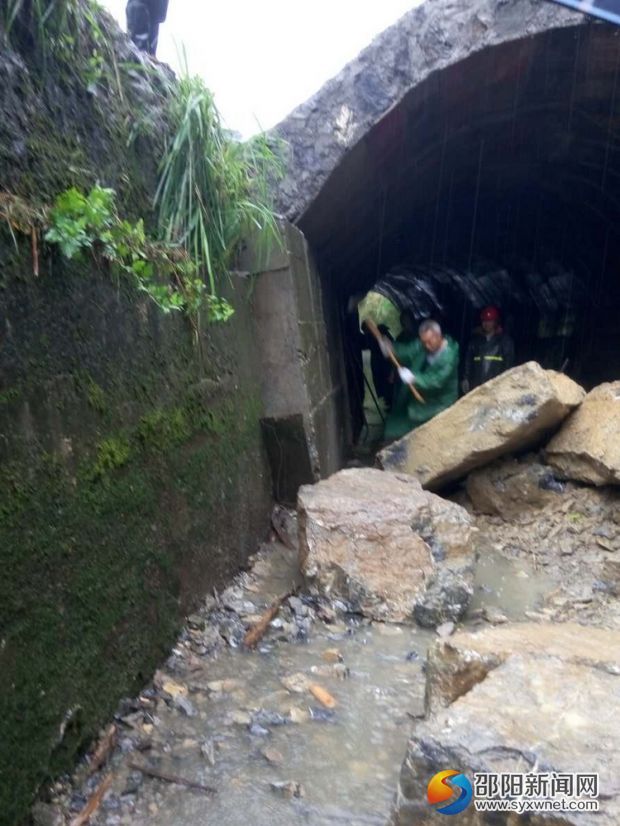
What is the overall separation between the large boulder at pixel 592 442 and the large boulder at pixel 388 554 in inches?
60.7

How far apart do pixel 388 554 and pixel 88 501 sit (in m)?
1.82

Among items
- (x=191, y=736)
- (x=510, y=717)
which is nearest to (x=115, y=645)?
(x=191, y=736)

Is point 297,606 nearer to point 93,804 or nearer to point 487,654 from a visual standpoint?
point 487,654

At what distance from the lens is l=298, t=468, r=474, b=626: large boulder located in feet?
11.9

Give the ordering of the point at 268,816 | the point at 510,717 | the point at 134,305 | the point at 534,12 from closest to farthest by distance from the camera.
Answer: the point at 510,717, the point at 268,816, the point at 134,305, the point at 534,12

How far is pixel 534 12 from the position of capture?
4.86 meters

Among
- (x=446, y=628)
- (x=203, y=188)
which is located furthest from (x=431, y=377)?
(x=203, y=188)

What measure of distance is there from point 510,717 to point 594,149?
21.9ft

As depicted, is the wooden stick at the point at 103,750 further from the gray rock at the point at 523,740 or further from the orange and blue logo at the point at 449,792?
the orange and blue logo at the point at 449,792

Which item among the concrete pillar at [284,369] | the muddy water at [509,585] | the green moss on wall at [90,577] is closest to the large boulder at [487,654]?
the green moss on wall at [90,577]

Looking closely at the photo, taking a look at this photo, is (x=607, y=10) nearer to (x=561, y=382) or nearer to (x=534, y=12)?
(x=534, y=12)

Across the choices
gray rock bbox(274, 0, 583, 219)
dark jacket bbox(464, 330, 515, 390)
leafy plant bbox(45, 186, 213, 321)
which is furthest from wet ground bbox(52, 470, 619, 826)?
dark jacket bbox(464, 330, 515, 390)

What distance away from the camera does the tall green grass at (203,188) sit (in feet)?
11.0

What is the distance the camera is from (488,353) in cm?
809
